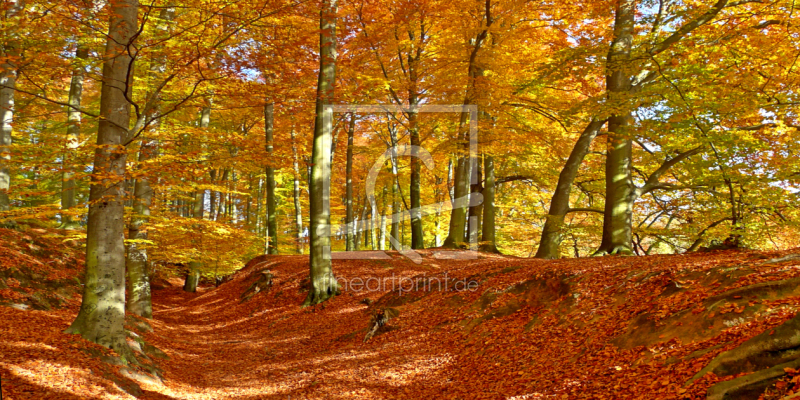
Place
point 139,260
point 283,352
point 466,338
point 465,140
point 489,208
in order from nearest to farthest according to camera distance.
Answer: point 466,338 → point 283,352 → point 139,260 → point 465,140 → point 489,208

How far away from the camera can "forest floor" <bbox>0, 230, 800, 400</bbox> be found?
437 cm

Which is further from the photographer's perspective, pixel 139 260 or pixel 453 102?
pixel 453 102

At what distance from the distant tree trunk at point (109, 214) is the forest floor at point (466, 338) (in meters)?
0.36

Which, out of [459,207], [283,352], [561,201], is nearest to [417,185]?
[459,207]

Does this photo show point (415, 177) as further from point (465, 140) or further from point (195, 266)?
point (195, 266)

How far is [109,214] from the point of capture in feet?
20.8

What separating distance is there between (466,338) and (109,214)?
227 inches

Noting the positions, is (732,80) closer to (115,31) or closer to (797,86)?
(797,86)

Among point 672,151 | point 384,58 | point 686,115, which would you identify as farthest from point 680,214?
point 384,58

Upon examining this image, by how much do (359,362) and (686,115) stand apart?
8.36 meters

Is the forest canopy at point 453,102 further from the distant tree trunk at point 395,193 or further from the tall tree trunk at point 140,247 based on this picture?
the distant tree trunk at point 395,193

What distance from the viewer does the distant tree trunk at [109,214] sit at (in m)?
6.27

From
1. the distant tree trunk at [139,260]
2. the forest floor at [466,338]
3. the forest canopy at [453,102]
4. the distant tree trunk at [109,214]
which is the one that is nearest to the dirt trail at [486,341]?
the forest floor at [466,338]

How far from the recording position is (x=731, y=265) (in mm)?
5281
